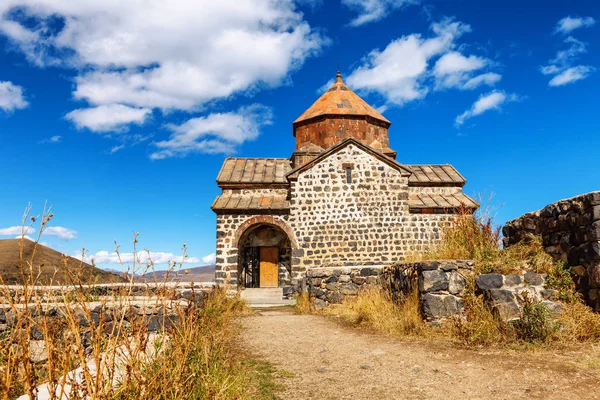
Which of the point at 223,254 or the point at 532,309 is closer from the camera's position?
the point at 532,309

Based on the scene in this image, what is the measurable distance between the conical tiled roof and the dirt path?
13.7 m

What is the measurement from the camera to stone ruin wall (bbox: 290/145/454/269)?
15.5 metres

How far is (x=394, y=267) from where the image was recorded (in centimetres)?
839

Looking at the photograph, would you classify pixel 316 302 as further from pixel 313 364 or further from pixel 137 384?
pixel 137 384

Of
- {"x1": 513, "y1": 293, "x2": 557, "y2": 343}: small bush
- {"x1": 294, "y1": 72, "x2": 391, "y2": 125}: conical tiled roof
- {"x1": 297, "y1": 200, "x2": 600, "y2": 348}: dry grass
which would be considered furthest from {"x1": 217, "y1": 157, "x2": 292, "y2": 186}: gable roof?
{"x1": 513, "y1": 293, "x2": 557, "y2": 343}: small bush

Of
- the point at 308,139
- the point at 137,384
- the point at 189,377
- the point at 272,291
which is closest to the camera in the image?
the point at 137,384

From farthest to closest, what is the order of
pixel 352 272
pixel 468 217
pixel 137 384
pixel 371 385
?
pixel 352 272
pixel 468 217
pixel 371 385
pixel 137 384

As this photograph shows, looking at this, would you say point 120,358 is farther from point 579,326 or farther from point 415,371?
point 579,326

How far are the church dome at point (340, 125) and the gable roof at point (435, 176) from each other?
146cm

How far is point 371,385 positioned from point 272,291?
1155 cm

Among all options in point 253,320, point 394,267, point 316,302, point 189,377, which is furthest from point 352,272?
point 189,377

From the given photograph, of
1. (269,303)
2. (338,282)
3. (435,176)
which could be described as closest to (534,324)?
(338,282)

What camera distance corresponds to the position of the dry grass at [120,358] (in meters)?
2.11

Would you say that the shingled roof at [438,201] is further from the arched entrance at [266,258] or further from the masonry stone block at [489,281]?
the masonry stone block at [489,281]
